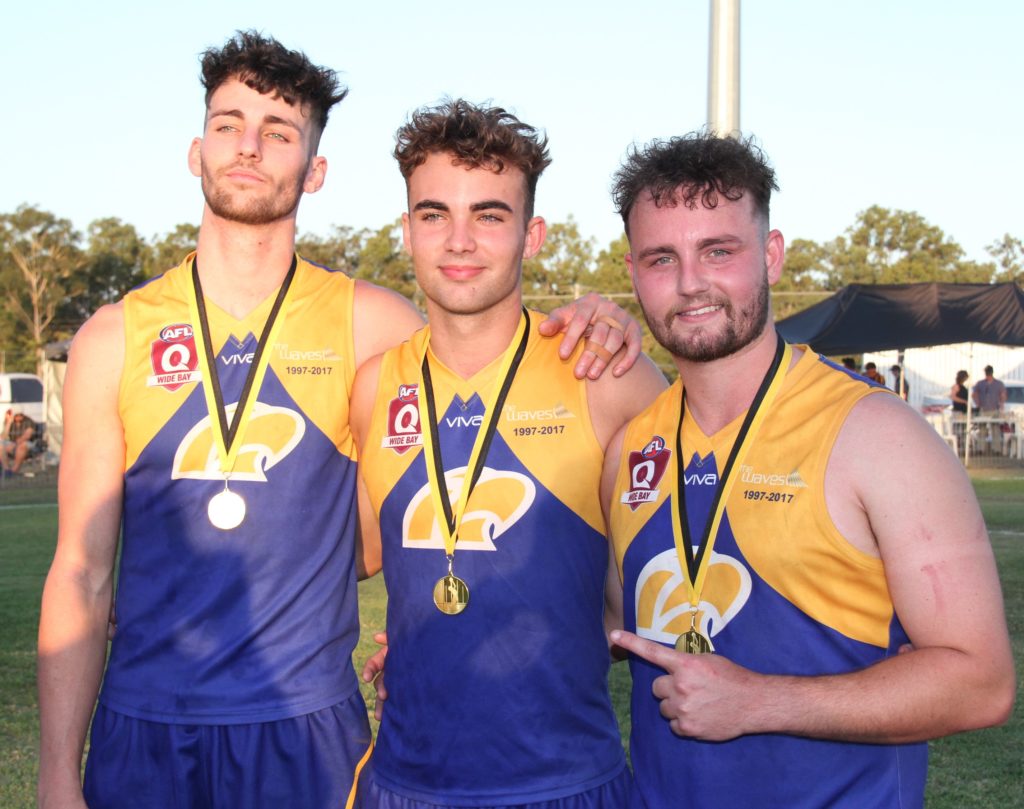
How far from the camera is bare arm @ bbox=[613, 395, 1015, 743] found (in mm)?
2422

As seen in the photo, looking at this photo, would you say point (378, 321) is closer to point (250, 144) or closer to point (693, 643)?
point (250, 144)

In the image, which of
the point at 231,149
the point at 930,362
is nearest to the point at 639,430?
the point at 231,149

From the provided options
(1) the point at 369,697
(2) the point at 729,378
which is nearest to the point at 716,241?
(2) the point at 729,378

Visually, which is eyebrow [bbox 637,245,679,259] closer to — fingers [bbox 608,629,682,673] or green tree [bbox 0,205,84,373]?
fingers [bbox 608,629,682,673]

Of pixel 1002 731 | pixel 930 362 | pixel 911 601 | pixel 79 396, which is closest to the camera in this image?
pixel 911 601

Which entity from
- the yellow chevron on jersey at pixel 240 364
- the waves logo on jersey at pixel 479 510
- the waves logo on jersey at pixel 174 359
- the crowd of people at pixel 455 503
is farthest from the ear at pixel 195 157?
the waves logo on jersey at pixel 479 510

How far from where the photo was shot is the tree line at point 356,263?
1769 inches

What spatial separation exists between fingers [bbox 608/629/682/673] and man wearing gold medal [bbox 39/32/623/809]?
909 millimetres

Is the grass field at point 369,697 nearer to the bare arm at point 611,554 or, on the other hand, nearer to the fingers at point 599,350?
the bare arm at point 611,554

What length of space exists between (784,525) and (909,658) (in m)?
0.39

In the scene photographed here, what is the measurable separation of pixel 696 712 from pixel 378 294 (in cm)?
176

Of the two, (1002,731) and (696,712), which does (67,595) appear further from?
(1002,731)

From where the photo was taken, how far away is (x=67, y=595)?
322 centimetres

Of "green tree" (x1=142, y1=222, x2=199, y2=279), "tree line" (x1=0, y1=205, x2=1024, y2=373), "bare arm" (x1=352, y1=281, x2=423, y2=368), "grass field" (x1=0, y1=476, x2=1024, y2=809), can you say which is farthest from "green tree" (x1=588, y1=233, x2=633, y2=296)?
"bare arm" (x1=352, y1=281, x2=423, y2=368)
